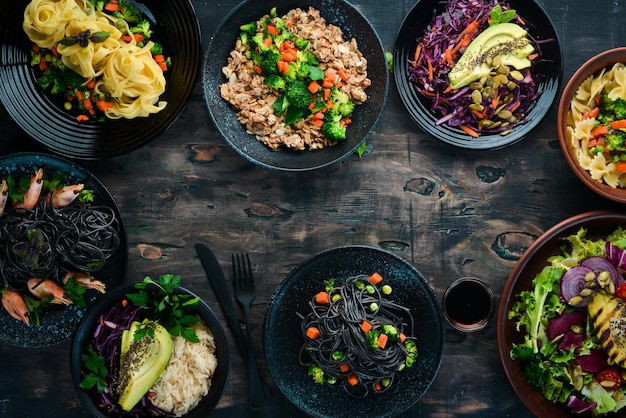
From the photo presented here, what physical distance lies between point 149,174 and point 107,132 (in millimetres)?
293

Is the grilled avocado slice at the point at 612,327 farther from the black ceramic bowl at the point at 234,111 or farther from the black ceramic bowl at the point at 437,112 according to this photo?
the black ceramic bowl at the point at 234,111

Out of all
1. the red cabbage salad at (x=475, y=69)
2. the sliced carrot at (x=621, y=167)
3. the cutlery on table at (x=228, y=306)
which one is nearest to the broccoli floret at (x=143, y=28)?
the cutlery on table at (x=228, y=306)

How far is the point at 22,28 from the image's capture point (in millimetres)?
2895

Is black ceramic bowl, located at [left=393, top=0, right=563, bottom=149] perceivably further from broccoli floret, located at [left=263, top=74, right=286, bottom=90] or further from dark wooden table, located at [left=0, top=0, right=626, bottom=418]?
broccoli floret, located at [left=263, top=74, right=286, bottom=90]

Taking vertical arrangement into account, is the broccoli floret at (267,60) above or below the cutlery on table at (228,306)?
above

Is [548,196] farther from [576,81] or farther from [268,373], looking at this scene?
[268,373]

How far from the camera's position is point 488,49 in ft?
9.69

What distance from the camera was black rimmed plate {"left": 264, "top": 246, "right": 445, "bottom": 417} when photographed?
2.95 m

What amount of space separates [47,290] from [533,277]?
229 cm

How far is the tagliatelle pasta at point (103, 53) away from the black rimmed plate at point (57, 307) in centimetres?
33

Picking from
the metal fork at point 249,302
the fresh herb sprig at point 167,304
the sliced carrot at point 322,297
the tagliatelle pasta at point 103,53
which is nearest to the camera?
the tagliatelle pasta at point 103,53

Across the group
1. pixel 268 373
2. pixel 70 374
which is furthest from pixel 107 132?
pixel 268 373

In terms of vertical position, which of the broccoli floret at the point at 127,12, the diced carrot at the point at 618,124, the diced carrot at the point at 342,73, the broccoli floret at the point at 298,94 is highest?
the broccoli floret at the point at 127,12

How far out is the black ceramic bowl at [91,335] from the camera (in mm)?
2850
